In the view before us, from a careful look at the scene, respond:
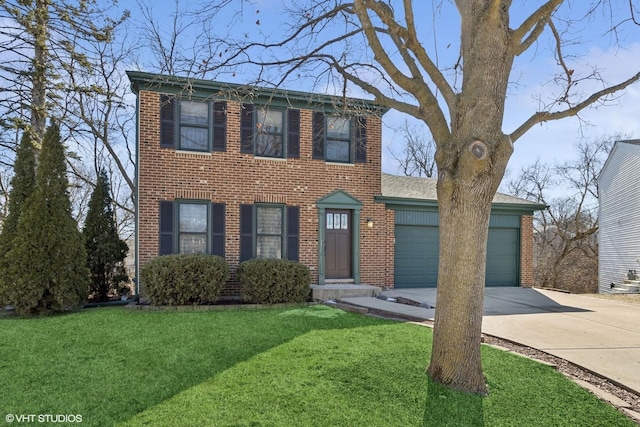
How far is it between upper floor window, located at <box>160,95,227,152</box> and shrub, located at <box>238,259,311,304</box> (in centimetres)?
324

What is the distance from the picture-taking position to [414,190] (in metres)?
13.1

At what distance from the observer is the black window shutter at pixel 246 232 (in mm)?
10531

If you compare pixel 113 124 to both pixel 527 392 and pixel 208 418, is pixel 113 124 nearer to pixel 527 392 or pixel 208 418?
pixel 208 418

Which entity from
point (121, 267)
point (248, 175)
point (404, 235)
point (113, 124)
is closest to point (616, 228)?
point (404, 235)

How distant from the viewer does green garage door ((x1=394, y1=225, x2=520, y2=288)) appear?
12.3m

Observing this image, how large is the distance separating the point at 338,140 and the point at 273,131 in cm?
183

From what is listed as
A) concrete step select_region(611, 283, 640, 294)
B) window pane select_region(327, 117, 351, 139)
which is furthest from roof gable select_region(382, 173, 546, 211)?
concrete step select_region(611, 283, 640, 294)

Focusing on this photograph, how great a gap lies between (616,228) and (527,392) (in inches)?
759

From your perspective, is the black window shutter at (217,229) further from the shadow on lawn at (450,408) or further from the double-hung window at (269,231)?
the shadow on lawn at (450,408)

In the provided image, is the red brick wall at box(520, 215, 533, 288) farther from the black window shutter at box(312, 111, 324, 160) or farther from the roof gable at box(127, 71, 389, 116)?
the black window shutter at box(312, 111, 324, 160)

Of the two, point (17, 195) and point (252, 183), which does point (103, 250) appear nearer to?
point (17, 195)

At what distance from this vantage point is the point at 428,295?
10508 mm

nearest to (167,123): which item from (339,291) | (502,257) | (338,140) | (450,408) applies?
(338,140)

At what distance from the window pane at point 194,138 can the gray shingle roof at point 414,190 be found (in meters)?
5.11
